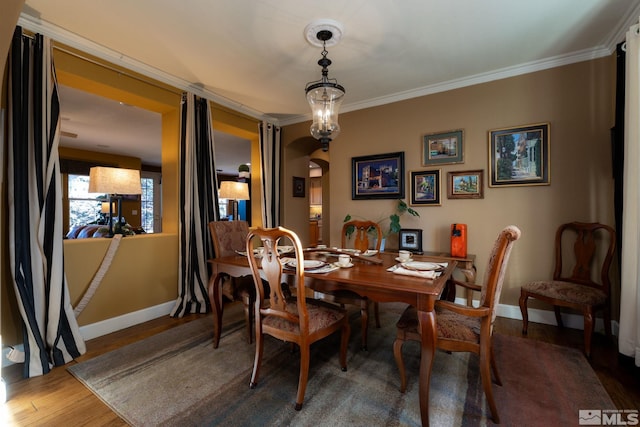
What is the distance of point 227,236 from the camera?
2.58 metres

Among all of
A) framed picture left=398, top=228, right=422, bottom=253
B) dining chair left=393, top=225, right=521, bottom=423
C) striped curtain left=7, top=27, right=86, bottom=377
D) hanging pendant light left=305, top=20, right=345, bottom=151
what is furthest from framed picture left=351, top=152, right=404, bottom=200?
striped curtain left=7, top=27, right=86, bottom=377

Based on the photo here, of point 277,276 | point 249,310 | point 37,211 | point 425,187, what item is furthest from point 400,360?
point 37,211

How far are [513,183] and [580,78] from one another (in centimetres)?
106

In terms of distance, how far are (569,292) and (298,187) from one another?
3663 mm

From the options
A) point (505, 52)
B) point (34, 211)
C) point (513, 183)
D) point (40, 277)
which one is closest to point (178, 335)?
point (40, 277)

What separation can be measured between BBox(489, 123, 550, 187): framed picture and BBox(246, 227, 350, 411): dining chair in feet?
7.44

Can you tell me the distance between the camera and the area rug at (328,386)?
1.53 m

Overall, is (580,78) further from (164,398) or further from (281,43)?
(164,398)

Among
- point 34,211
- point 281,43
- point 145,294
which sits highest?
point 281,43

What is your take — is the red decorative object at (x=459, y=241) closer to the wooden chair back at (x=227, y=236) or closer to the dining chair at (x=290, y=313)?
the dining chair at (x=290, y=313)

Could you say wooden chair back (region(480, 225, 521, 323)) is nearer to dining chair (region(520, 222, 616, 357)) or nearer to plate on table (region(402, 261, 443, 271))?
plate on table (region(402, 261, 443, 271))

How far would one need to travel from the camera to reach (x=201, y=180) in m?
3.29

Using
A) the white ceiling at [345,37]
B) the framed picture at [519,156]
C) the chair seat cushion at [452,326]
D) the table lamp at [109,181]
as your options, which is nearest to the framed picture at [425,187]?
the framed picture at [519,156]

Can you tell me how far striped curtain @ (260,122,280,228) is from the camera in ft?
13.9
